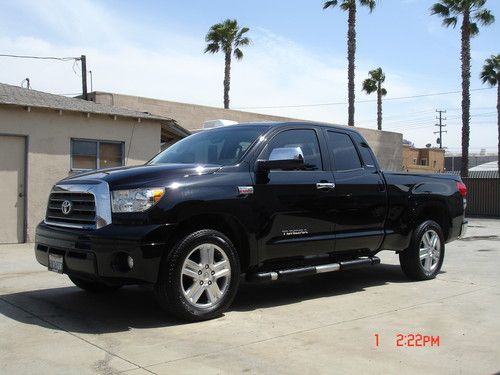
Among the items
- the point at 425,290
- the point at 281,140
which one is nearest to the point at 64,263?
the point at 281,140

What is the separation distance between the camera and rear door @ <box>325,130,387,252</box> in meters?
6.77

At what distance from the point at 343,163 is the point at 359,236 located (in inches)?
35.7

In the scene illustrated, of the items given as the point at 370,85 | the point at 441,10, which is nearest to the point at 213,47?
the point at 441,10

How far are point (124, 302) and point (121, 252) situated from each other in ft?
5.06

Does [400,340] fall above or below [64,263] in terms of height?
below

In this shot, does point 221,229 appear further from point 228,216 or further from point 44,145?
point 44,145

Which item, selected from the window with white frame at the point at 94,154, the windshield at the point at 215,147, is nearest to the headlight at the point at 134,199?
the windshield at the point at 215,147

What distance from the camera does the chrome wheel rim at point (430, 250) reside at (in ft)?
26.1

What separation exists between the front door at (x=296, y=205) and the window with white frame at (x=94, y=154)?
819 cm

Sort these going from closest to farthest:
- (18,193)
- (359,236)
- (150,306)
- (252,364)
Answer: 1. (252,364)
2. (150,306)
3. (359,236)
4. (18,193)

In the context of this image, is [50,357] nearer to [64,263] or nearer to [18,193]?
[64,263]

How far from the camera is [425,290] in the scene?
23.9 ft
